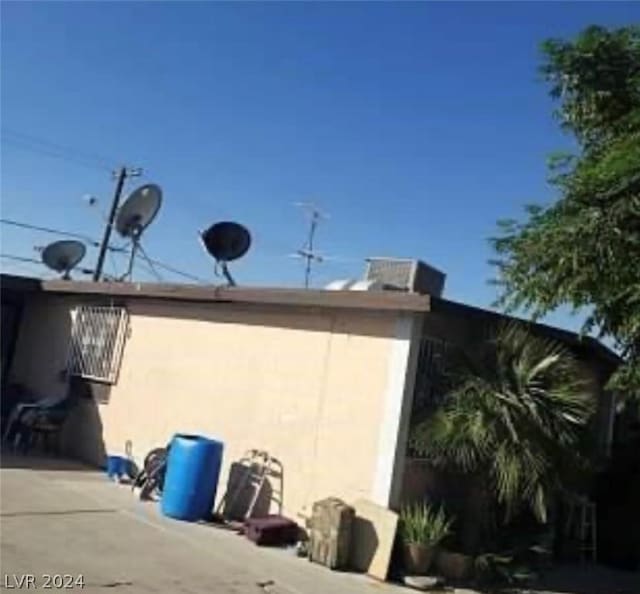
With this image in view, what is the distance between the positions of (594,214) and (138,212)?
40.5 ft

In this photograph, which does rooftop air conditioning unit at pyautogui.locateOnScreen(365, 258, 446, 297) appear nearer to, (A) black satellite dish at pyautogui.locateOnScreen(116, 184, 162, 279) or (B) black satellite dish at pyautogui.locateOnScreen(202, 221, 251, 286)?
(B) black satellite dish at pyautogui.locateOnScreen(202, 221, 251, 286)

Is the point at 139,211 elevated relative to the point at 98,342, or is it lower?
elevated

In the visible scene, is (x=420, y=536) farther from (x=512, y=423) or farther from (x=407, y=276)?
(x=407, y=276)

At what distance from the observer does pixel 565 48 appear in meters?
8.94

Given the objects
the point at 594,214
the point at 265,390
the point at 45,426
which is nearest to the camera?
the point at 594,214

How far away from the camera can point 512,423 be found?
9.66m

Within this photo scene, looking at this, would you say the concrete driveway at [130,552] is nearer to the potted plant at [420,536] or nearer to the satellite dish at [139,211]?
the potted plant at [420,536]

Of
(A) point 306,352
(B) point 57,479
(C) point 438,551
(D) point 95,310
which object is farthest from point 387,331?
(D) point 95,310

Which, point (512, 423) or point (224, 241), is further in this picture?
point (224, 241)

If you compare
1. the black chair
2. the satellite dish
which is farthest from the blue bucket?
the satellite dish

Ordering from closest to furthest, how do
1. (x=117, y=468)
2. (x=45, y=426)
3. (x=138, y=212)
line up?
1. (x=117, y=468)
2. (x=45, y=426)
3. (x=138, y=212)

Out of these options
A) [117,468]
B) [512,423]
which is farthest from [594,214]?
[117,468]

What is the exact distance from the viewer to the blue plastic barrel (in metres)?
10.9

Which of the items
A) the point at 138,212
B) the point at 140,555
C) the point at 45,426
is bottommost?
the point at 140,555
